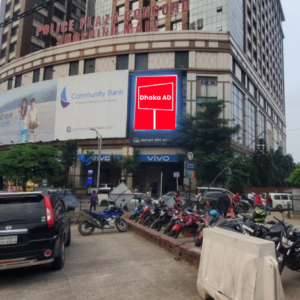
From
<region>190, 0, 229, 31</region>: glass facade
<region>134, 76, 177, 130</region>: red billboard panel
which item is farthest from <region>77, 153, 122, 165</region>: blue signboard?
<region>190, 0, 229, 31</region>: glass facade

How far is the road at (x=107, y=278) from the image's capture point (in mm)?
4783

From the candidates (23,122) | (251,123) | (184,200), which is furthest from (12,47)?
(184,200)

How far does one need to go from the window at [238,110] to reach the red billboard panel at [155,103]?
26.3 ft

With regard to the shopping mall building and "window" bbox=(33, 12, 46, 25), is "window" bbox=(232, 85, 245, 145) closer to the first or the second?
the shopping mall building

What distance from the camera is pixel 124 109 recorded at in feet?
129

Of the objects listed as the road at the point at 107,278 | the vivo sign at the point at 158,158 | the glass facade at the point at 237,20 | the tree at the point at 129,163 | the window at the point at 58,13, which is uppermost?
the window at the point at 58,13

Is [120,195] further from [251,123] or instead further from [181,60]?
[251,123]

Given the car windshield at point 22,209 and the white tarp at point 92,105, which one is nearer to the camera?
the car windshield at point 22,209

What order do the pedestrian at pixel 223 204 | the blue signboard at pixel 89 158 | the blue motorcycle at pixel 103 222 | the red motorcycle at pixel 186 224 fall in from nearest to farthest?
the red motorcycle at pixel 186 224, the blue motorcycle at pixel 103 222, the pedestrian at pixel 223 204, the blue signboard at pixel 89 158

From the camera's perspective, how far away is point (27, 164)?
61.8 ft

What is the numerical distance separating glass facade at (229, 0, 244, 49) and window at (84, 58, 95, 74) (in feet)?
64.5

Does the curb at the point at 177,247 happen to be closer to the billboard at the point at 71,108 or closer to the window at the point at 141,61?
the billboard at the point at 71,108

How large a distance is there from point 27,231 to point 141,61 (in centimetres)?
3726

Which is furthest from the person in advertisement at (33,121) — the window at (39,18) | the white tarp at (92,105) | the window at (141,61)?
the window at (39,18)
